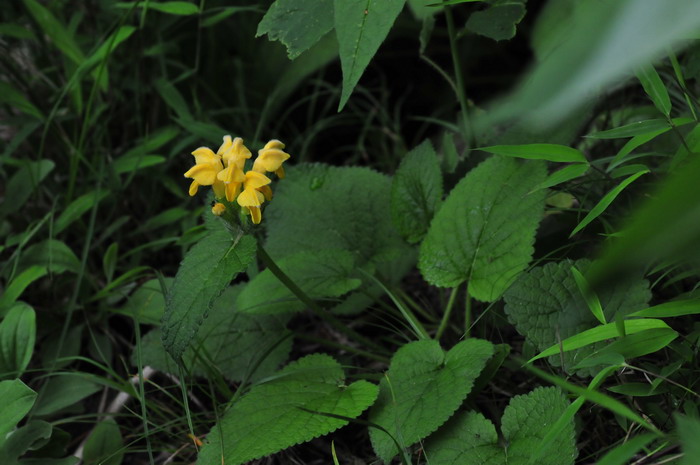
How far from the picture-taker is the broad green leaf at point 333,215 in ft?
4.60

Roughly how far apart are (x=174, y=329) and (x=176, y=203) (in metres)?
0.90

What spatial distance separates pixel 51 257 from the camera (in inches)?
56.9

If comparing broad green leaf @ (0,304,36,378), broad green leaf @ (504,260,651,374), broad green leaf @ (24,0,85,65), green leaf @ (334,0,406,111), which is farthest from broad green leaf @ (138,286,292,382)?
broad green leaf @ (24,0,85,65)

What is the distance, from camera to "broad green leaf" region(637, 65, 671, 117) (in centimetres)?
100

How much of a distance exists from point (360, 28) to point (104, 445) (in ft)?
2.76

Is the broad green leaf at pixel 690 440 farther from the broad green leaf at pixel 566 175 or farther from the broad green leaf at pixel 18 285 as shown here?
the broad green leaf at pixel 18 285

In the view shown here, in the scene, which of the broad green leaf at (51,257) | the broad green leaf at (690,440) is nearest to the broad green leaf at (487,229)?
the broad green leaf at (690,440)

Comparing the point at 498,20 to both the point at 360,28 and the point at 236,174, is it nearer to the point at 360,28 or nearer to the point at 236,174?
the point at 360,28

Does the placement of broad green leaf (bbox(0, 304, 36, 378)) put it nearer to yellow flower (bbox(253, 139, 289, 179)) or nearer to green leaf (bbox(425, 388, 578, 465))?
yellow flower (bbox(253, 139, 289, 179))

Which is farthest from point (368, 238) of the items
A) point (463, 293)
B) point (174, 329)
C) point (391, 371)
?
point (174, 329)

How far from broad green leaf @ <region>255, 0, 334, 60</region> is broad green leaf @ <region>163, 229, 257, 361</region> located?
33 cm

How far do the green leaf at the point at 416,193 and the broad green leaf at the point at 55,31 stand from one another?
84 centimetres

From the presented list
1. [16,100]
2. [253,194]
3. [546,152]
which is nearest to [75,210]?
[16,100]

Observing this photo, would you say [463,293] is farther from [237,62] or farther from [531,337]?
[237,62]
